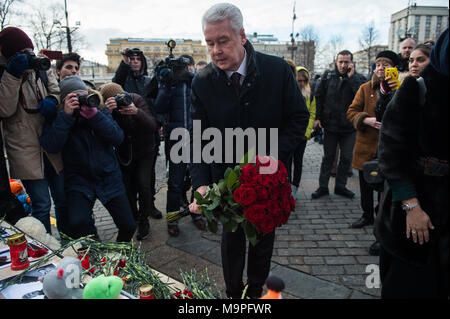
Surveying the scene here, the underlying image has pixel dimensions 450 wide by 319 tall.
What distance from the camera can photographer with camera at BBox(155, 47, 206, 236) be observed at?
3979 mm

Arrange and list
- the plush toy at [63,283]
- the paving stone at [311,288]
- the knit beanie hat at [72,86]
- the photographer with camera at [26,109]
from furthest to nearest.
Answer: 1. the knit beanie hat at [72,86]
2. the photographer with camera at [26,109]
3. the paving stone at [311,288]
4. the plush toy at [63,283]

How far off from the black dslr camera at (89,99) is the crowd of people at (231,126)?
0.04 ft

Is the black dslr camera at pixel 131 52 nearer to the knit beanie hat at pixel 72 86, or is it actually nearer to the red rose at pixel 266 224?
the knit beanie hat at pixel 72 86

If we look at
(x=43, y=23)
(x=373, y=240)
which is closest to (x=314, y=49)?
(x=43, y=23)

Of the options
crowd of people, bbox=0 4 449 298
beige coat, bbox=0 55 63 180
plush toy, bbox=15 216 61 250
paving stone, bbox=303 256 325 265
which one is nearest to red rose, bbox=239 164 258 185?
crowd of people, bbox=0 4 449 298

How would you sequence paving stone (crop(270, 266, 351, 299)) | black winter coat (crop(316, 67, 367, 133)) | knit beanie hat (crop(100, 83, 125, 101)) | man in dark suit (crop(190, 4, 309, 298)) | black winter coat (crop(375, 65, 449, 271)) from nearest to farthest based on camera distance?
black winter coat (crop(375, 65, 449, 271))
man in dark suit (crop(190, 4, 309, 298))
paving stone (crop(270, 266, 351, 299))
knit beanie hat (crop(100, 83, 125, 101))
black winter coat (crop(316, 67, 367, 133))

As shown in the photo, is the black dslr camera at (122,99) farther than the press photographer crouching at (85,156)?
Yes

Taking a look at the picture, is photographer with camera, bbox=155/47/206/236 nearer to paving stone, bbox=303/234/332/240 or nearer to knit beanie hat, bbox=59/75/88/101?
knit beanie hat, bbox=59/75/88/101

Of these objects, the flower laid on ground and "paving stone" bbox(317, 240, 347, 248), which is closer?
the flower laid on ground

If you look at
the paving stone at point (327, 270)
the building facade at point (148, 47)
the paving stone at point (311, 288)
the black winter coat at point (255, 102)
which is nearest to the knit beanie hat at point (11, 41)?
the black winter coat at point (255, 102)

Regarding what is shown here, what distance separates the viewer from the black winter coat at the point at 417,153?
148 cm

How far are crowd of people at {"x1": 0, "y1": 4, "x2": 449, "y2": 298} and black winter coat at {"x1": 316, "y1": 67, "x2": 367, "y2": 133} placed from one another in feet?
0.06

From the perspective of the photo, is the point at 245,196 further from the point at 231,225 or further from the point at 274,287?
the point at 274,287
